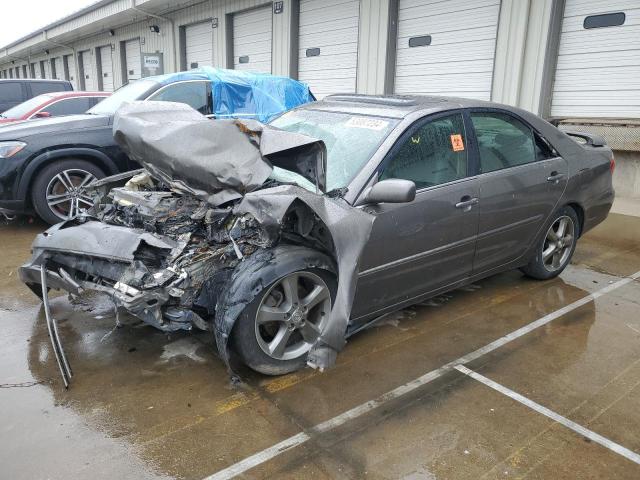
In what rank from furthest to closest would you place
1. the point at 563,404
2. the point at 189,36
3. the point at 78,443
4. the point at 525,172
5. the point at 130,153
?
1. the point at 189,36
2. the point at 525,172
3. the point at 130,153
4. the point at 563,404
5. the point at 78,443

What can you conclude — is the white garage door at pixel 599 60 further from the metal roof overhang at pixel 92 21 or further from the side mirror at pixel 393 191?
the metal roof overhang at pixel 92 21

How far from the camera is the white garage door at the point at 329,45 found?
11.8 metres

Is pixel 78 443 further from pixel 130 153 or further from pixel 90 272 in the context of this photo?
pixel 130 153

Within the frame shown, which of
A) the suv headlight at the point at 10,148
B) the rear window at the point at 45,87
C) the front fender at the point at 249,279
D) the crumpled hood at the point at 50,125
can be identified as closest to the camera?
the front fender at the point at 249,279

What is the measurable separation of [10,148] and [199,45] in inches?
480

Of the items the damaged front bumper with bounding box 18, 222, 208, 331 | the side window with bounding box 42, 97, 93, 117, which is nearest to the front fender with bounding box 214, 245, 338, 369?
the damaged front bumper with bounding box 18, 222, 208, 331

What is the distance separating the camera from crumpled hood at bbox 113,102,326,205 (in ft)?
10.0

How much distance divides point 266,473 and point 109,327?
196cm

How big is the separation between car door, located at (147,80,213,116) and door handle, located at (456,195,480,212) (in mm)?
4621

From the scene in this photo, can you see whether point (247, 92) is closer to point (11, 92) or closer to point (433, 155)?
point (433, 155)

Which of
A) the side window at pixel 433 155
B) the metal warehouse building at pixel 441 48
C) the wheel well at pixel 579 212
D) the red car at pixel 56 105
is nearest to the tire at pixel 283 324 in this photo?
the side window at pixel 433 155

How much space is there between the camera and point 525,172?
4023 millimetres

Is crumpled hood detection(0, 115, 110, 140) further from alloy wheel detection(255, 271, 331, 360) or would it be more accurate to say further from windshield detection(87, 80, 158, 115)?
alloy wheel detection(255, 271, 331, 360)

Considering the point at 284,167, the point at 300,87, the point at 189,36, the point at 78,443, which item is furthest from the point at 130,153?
the point at 189,36
